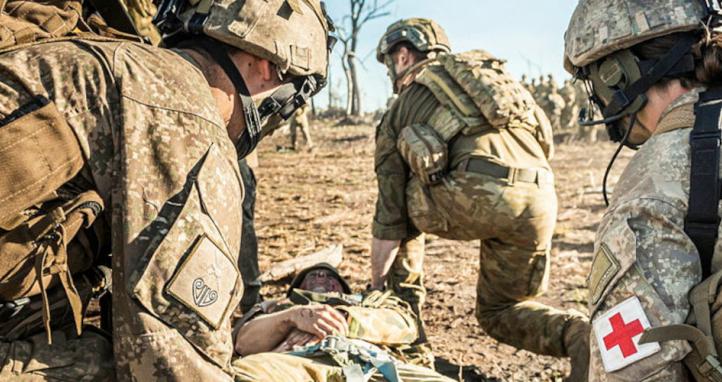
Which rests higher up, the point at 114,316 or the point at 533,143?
the point at 533,143

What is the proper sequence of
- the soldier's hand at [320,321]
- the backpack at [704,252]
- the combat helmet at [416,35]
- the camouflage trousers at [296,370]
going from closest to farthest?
the backpack at [704,252]
the camouflage trousers at [296,370]
the soldier's hand at [320,321]
the combat helmet at [416,35]

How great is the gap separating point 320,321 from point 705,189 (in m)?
1.98

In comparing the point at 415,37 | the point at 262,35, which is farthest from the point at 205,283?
the point at 415,37

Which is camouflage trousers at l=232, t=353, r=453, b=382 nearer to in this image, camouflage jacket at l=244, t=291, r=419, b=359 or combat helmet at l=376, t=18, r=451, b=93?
camouflage jacket at l=244, t=291, r=419, b=359

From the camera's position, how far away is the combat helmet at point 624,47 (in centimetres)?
211

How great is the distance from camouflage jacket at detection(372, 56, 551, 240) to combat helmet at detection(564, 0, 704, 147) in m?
1.70

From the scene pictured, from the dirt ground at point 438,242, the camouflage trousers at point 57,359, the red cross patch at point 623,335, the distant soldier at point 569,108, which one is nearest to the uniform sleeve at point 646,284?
the red cross patch at point 623,335

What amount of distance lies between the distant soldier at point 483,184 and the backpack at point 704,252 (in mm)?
2008

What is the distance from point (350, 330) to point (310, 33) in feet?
5.42

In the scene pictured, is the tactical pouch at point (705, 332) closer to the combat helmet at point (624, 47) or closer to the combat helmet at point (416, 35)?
the combat helmet at point (624, 47)

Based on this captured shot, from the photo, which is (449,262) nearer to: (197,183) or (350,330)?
(350,330)

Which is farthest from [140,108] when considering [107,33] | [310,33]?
[310,33]

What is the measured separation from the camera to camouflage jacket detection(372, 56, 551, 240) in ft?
13.7

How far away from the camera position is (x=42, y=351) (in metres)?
1.78
